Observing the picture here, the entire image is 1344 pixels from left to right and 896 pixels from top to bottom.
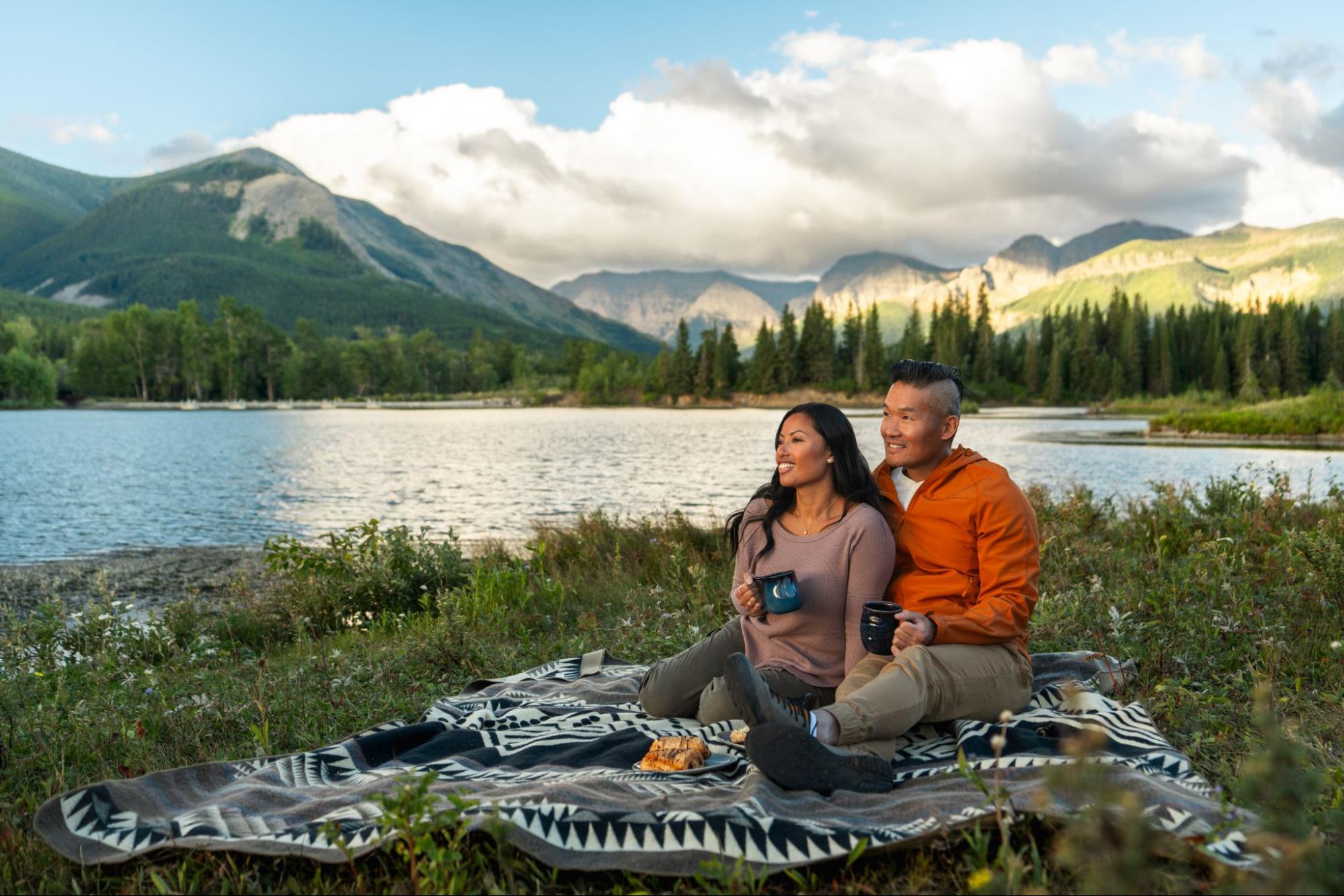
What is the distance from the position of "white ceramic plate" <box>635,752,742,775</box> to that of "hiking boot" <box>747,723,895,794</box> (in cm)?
32

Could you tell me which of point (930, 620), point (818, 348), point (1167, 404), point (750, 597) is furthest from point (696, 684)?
point (818, 348)

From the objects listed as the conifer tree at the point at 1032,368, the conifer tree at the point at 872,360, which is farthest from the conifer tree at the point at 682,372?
the conifer tree at the point at 1032,368

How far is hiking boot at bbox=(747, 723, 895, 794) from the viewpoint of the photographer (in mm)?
3199

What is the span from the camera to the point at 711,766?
3.53 meters

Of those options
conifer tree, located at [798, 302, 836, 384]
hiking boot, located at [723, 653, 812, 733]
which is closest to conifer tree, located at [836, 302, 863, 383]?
conifer tree, located at [798, 302, 836, 384]

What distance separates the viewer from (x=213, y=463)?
108ft

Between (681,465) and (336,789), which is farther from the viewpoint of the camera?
(681,465)

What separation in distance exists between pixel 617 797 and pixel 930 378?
2313 millimetres

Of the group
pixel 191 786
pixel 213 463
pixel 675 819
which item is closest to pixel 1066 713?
pixel 675 819

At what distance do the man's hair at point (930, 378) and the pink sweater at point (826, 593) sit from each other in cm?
62

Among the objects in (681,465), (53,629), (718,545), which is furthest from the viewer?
(681,465)

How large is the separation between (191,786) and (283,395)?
124 metres

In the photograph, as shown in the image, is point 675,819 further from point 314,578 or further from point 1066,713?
point 314,578

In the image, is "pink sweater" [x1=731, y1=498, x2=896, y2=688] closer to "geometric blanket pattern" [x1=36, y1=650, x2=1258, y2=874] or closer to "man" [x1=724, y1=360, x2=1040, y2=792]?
"man" [x1=724, y1=360, x2=1040, y2=792]
